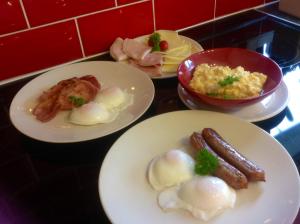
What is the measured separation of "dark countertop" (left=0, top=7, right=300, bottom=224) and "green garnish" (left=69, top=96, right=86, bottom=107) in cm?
13

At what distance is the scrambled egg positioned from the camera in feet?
2.73

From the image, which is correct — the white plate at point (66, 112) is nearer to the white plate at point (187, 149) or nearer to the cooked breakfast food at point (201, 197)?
the white plate at point (187, 149)

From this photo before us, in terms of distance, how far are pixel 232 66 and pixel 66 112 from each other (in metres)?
0.51

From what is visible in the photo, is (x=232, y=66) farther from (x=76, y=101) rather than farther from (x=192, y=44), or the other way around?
(x=76, y=101)

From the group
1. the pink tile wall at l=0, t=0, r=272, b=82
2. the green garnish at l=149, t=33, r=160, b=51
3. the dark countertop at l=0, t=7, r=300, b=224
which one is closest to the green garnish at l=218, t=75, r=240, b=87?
the dark countertop at l=0, t=7, r=300, b=224

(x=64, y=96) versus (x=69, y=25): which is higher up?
(x=69, y=25)

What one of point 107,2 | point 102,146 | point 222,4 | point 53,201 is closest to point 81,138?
point 102,146

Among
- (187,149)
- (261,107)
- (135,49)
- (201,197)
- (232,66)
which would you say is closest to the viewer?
(201,197)

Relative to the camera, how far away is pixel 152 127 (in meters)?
0.79

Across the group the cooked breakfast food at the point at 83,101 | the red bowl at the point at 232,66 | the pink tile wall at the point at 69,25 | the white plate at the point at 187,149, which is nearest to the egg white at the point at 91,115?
the cooked breakfast food at the point at 83,101

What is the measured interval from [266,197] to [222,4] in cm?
95

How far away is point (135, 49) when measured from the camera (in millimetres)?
1094

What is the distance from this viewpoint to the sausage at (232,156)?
0.64 metres

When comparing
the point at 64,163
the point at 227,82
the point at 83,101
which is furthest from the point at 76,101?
the point at 227,82
